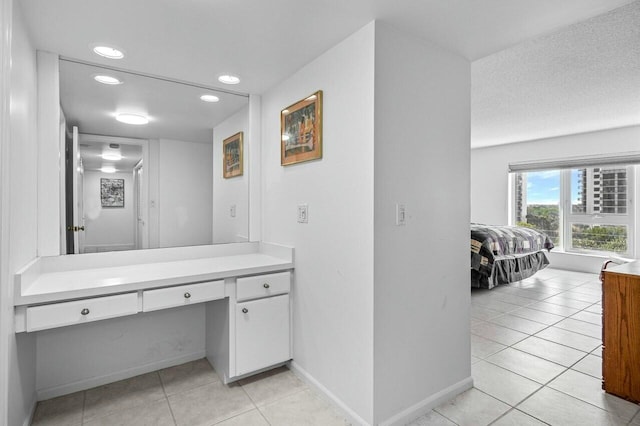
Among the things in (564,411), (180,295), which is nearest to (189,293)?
(180,295)

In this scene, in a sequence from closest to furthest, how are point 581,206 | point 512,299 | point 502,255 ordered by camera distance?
1. point 512,299
2. point 502,255
3. point 581,206

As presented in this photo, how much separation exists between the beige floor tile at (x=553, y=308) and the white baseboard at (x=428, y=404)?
218cm

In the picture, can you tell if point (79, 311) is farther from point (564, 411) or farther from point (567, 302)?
point (567, 302)

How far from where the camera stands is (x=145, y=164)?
2.44 m

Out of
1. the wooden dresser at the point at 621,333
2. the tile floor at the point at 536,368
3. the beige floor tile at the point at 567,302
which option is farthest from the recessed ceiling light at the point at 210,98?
the beige floor tile at the point at 567,302

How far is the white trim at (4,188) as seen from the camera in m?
1.29

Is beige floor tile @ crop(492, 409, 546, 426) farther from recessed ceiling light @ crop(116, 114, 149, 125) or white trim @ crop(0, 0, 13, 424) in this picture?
recessed ceiling light @ crop(116, 114, 149, 125)

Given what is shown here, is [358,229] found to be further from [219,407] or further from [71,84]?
[71,84]

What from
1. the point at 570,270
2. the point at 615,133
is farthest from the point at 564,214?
the point at 615,133

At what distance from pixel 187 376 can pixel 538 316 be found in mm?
3429

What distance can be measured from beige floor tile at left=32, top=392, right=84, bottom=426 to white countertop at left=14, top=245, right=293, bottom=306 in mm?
770

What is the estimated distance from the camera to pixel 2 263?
1.34m

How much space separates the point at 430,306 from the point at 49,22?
248 centimetres

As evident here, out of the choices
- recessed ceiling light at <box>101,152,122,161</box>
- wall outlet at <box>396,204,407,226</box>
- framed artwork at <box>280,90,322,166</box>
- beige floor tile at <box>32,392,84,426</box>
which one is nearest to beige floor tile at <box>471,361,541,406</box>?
wall outlet at <box>396,204,407,226</box>
